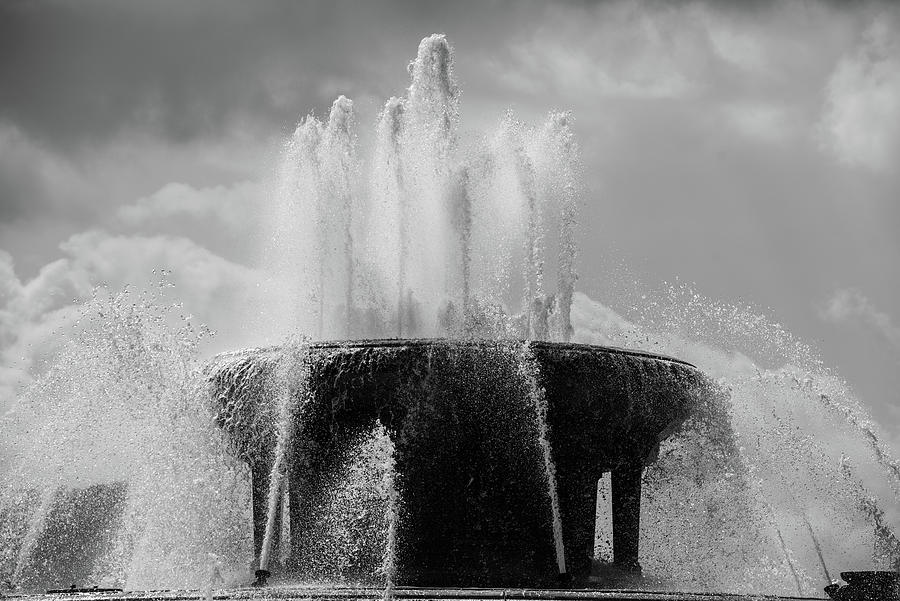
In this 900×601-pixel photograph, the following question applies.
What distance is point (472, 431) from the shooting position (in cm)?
1191

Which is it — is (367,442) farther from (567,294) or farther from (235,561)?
(567,294)

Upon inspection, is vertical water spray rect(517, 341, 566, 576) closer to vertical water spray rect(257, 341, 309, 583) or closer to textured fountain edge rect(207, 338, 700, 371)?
textured fountain edge rect(207, 338, 700, 371)

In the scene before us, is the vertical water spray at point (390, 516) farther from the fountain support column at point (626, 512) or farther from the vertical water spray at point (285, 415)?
the fountain support column at point (626, 512)

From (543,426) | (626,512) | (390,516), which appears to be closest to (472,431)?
(543,426)

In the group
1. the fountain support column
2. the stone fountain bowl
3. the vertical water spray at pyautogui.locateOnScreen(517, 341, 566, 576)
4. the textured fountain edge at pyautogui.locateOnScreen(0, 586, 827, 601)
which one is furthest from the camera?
the fountain support column

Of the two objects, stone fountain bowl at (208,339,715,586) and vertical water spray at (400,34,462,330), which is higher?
vertical water spray at (400,34,462,330)

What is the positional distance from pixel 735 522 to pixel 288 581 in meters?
6.11

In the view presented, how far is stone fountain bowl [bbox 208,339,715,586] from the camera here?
11531 millimetres

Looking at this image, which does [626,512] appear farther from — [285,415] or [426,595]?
[426,595]

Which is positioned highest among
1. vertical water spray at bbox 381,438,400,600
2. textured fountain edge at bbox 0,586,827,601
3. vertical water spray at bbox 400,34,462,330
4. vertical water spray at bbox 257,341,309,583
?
vertical water spray at bbox 400,34,462,330

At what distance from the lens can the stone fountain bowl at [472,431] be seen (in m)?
11.5

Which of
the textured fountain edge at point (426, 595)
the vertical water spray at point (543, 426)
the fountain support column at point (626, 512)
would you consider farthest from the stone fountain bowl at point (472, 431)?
the textured fountain edge at point (426, 595)

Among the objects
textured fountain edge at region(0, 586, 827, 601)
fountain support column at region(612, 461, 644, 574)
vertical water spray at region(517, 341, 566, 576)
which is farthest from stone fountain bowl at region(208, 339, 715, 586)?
textured fountain edge at region(0, 586, 827, 601)

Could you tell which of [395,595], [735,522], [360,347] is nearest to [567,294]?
[735,522]
